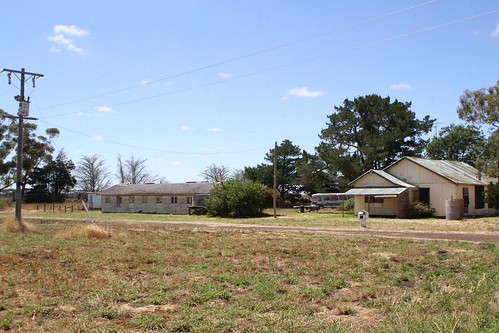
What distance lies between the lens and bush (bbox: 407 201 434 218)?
3662 centimetres

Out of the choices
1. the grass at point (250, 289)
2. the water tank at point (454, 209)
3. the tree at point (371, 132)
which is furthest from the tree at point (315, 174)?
the grass at point (250, 289)

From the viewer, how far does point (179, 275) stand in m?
10.4

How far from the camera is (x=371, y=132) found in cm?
5494

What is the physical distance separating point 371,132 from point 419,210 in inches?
773

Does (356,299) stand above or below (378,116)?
below

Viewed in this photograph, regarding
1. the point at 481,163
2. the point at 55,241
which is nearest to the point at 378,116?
the point at 481,163

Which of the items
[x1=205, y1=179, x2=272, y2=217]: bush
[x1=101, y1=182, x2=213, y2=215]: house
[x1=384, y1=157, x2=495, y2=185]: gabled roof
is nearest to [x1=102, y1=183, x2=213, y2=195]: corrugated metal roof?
[x1=101, y1=182, x2=213, y2=215]: house

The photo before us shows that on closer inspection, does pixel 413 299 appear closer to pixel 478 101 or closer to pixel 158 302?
pixel 158 302

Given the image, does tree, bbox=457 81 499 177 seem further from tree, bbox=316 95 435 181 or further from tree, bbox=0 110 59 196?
tree, bbox=0 110 59 196

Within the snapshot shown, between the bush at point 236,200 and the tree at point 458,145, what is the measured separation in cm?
2445

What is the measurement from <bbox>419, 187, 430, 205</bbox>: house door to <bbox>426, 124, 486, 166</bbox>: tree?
19733 millimetres

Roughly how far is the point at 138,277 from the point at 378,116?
47540mm

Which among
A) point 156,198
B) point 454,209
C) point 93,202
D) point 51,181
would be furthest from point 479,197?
point 51,181

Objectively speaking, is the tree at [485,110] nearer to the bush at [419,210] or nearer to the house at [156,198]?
the bush at [419,210]
